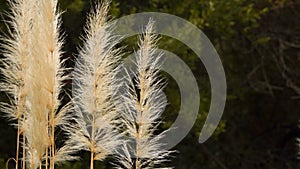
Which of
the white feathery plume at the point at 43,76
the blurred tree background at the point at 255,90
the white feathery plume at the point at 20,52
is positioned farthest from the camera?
the blurred tree background at the point at 255,90

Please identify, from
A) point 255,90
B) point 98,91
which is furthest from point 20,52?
point 255,90

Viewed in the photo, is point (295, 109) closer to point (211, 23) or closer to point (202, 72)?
point (202, 72)

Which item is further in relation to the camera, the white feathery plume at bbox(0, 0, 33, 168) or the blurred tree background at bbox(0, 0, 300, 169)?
the blurred tree background at bbox(0, 0, 300, 169)

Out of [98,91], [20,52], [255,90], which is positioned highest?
[255,90]

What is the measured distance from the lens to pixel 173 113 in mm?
5348

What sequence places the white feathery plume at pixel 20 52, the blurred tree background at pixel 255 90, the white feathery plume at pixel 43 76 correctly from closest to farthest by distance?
the white feathery plume at pixel 43 76 → the white feathery plume at pixel 20 52 → the blurred tree background at pixel 255 90

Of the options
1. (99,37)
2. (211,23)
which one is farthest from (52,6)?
(211,23)

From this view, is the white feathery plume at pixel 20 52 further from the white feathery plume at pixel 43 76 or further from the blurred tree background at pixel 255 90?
the blurred tree background at pixel 255 90

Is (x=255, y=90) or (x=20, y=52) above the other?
(x=255, y=90)

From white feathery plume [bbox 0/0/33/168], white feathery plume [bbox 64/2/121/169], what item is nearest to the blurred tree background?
white feathery plume [bbox 0/0/33/168]

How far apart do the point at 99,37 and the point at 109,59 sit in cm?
12

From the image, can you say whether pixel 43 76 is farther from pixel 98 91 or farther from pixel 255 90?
pixel 255 90

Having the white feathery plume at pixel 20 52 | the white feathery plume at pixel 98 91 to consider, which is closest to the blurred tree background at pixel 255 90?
the white feathery plume at pixel 20 52

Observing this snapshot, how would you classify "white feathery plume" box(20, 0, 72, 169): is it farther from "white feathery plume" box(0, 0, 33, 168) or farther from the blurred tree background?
the blurred tree background
